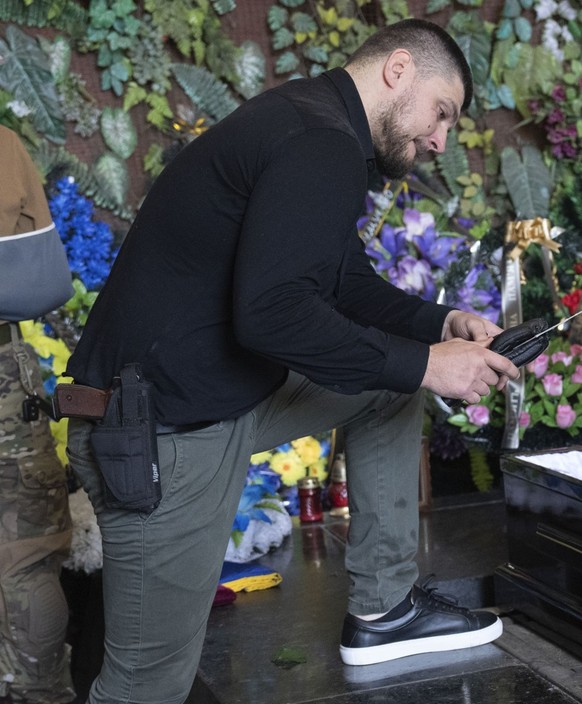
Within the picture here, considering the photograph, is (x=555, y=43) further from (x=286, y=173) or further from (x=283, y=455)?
(x=286, y=173)

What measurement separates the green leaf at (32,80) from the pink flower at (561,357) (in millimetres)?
1969

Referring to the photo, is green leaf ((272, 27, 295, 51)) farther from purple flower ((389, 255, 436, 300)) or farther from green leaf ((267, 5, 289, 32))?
purple flower ((389, 255, 436, 300))

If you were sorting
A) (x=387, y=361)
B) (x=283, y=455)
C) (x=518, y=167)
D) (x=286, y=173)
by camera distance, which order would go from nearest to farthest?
(x=286, y=173), (x=387, y=361), (x=283, y=455), (x=518, y=167)

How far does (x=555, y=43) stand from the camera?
15.2 feet

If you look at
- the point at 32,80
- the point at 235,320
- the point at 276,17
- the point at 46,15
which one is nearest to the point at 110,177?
the point at 32,80

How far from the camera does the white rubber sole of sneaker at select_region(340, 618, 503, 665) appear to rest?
8.06 ft

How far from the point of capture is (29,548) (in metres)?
2.79

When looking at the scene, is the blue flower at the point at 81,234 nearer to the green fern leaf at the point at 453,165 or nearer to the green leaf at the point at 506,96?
the green fern leaf at the point at 453,165

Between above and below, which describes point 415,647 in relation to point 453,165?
below

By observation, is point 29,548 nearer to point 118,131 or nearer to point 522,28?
point 118,131

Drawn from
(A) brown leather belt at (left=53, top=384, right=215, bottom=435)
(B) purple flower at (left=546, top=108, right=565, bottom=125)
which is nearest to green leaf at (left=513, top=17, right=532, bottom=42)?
(B) purple flower at (left=546, top=108, right=565, bottom=125)

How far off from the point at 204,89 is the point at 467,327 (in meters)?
2.13

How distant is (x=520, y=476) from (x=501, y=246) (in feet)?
5.43

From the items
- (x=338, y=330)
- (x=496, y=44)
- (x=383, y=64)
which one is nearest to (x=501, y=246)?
(x=496, y=44)
